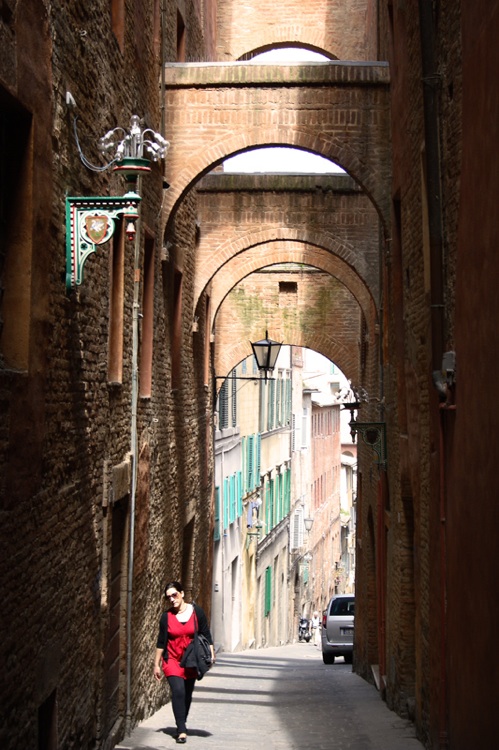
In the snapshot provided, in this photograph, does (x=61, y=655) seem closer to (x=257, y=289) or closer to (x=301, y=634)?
(x=257, y=289)

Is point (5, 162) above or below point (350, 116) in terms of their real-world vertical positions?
below

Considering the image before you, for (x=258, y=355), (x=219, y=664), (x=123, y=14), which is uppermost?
(x=123, y=14)

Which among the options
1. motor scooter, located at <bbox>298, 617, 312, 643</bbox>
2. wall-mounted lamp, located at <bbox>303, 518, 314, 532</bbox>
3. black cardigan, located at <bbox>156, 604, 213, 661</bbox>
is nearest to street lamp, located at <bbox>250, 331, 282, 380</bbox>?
black cardigan, located at <bbox>156, 604, 213, 661</bbox>

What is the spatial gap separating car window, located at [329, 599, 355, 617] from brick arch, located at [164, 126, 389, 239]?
13.4 metres

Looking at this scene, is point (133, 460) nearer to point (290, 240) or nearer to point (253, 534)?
point (290, 240)

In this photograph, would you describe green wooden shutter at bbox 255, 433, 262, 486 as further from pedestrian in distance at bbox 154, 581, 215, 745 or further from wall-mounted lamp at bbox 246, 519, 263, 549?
pedestrian in distance at bbox 154, 581, 215, 745

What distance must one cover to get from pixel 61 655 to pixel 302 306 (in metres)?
15.9

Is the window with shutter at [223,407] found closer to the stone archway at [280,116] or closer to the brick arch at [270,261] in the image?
the brick arch at [270,261]

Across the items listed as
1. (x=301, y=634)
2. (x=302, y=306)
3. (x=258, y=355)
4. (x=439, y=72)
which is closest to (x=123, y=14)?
(x=439, y=72)

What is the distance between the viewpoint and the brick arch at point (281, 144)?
514 inches

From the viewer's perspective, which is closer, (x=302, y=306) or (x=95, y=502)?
(x=95, y=502)

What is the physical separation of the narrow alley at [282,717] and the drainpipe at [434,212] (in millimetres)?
2144

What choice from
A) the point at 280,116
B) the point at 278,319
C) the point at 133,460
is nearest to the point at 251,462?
the point at 278,319

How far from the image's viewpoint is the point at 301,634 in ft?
136
